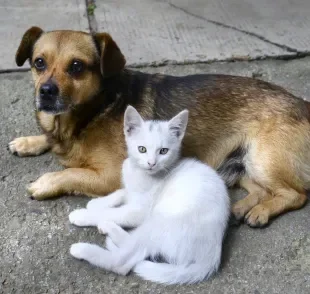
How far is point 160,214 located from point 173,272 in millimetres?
336

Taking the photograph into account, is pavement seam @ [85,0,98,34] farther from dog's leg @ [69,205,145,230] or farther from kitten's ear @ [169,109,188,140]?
dog's leg @ [69,205,145,230]

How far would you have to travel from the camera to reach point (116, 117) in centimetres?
362

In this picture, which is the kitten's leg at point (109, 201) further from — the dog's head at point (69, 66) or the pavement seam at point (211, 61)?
the pavement seam at point (211, 61)

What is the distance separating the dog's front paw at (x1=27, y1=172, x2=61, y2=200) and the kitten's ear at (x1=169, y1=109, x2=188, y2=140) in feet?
2.84

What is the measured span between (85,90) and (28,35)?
0.59 meters

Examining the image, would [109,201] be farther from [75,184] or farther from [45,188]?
[45,188]

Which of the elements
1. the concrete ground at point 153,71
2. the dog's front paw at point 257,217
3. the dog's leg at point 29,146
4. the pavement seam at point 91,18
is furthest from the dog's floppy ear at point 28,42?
the pavement seam at point 91,18

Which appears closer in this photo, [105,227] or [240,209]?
[105,227]

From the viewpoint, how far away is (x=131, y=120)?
318cm

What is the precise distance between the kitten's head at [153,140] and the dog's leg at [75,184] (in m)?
0.38

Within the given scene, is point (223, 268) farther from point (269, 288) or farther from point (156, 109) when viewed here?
point (156, 109)

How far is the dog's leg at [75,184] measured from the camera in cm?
349

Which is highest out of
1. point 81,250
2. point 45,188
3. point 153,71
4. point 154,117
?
point 154,117

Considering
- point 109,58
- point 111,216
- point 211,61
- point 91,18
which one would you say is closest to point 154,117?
point 109,58
